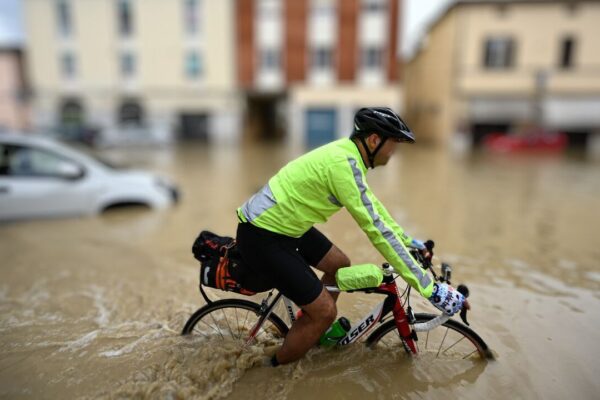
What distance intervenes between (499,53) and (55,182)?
83.7 ft

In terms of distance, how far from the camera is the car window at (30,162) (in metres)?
6.82

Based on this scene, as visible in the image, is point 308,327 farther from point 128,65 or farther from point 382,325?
point 128,65

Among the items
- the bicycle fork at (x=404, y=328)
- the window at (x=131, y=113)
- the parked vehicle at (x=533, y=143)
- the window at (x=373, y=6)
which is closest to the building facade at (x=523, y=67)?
the parked vehicle at (x=533, y=143)

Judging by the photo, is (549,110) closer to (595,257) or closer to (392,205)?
(392,205)

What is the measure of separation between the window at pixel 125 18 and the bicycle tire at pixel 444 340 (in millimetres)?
31877

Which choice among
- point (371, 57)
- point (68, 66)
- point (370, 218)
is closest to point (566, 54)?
point (371, 57)

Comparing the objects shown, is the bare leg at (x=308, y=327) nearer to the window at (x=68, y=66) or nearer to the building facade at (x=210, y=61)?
the building facade at (x=210, y=61)

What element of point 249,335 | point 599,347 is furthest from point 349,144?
point 599,347

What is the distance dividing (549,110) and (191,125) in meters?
23.3

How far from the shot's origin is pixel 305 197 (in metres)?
2.66

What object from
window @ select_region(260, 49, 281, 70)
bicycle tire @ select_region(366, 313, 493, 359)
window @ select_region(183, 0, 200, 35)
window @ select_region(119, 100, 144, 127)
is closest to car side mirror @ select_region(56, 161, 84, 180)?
bicycle tire @ select_region(366, 313, 493, 359)

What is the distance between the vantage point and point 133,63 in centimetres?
3034

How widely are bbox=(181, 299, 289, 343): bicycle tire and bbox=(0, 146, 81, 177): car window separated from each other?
4.98 m

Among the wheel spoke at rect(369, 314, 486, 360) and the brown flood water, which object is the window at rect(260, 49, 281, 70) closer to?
the brown flood water
